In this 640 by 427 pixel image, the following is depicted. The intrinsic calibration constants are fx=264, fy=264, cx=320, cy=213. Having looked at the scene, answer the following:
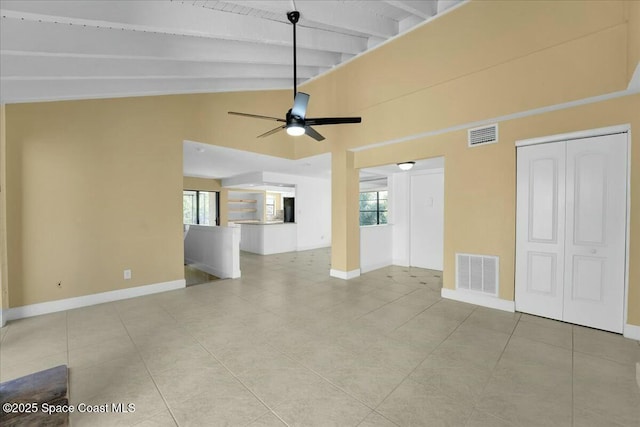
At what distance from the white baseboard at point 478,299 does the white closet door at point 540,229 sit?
12cm

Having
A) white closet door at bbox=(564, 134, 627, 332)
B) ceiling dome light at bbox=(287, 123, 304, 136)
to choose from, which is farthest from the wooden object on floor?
white closet door at bbox=(564, 134, 627, 332)

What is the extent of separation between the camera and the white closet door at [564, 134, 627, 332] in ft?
9.54

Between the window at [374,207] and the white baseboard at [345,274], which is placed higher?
the window at [374,207]

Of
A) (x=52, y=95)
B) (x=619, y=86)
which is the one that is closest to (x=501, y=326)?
(x=619, y=86)

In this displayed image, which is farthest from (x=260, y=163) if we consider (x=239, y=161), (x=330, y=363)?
(x=330, y=363)

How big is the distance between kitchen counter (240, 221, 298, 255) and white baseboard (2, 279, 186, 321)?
376 centimetres

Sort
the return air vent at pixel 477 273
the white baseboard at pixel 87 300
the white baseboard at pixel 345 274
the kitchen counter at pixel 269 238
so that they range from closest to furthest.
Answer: the white baseboard at pixel 87 300 < the return air vent at pixel 477 273 < the white baseboard at pixel 345 274 < the kitchen counter at pixel 269 238

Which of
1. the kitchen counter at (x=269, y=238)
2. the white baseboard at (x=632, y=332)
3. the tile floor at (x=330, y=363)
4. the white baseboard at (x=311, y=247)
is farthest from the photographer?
the white baseboard at (x=311, y=247)

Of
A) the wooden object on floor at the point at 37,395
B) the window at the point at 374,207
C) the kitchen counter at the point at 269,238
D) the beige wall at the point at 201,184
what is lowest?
the wooden object on floor at the point at 37,395

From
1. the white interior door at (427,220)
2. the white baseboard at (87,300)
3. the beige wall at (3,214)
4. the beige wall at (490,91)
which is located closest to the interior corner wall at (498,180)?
the beige wall at (490,91)

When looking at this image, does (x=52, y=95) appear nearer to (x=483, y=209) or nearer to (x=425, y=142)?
(x=425, y=142)

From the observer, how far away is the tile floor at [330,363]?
1.78 metres

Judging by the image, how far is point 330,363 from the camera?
93.0 inches

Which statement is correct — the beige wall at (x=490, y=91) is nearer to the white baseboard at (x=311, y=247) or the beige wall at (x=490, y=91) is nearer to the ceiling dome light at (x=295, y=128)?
the ceiling dome light at (x=295, y=128)
